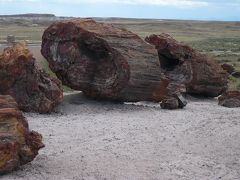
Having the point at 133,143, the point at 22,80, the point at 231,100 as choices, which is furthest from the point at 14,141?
the point at 231,100

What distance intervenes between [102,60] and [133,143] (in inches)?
254

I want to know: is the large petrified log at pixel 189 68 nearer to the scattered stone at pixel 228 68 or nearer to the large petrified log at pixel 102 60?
the large petrified log at pixel 102 60

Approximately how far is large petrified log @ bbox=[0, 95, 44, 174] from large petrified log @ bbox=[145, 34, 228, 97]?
39.6 ft

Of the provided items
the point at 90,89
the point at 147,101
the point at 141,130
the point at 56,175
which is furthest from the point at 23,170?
the point at 147,101

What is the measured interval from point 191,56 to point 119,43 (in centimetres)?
515

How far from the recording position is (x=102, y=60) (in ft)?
64.5

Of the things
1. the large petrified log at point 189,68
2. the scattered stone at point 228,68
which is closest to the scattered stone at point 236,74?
the scattered stone at point 228,68

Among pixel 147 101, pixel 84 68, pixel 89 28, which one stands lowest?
pixel 147 101

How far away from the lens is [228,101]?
67.9 ft

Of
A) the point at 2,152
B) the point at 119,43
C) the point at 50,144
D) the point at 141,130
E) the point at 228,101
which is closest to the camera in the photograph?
the point at 2,152

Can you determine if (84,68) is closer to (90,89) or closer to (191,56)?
(90,89)

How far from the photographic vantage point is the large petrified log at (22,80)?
17078 mm

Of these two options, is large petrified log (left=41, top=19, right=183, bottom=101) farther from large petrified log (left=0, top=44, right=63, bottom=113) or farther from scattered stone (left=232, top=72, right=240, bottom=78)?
scattered stone (left=232, top=72, right=240, bottom=78)

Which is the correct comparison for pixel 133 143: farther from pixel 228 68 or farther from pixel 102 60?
pixel 228 68
